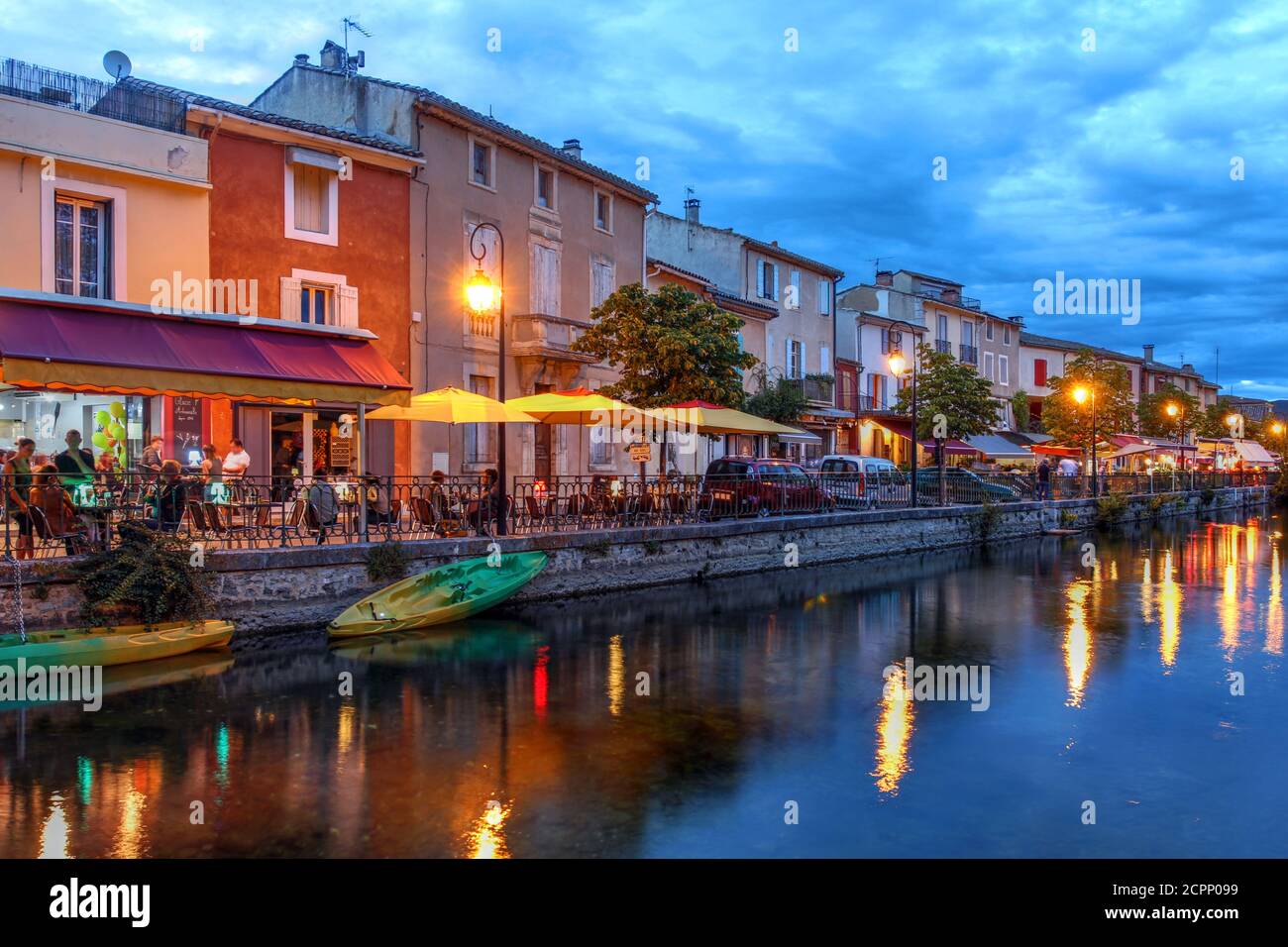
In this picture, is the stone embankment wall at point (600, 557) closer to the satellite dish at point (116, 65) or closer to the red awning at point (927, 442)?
the red awning at point (927, 442)

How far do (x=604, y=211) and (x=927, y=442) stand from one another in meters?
18.6

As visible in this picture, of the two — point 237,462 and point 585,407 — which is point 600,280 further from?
point 237,462

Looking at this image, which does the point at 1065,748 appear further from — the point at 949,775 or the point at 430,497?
the point at 430,497

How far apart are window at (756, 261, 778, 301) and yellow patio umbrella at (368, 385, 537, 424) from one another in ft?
72.6

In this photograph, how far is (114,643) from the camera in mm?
11367

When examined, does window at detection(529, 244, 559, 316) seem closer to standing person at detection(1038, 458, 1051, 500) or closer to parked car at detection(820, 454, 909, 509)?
parked car at detection(820, 454, 909, 509)

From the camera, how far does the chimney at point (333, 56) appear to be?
25.1 m

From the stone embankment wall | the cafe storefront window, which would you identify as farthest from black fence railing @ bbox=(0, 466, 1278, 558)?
the cafe storefront window

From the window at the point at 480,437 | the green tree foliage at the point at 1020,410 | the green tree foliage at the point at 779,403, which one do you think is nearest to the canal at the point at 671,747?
the window at the point at 480,437

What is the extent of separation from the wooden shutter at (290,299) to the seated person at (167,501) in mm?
7130

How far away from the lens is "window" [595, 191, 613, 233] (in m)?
28.9

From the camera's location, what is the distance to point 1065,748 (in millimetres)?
8703
